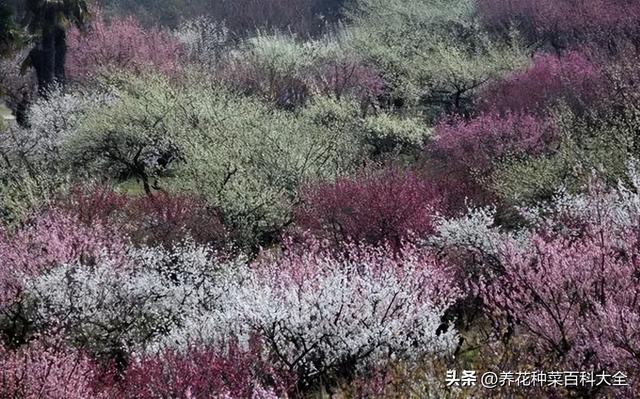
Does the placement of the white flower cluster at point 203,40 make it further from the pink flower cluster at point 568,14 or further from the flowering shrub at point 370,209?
the flowering shrub at point 370,209

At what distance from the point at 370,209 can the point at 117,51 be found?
23588 mm

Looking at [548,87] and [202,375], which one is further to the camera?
[548,87]

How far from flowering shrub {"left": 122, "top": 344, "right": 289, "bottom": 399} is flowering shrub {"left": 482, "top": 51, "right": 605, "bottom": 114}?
1736 cm

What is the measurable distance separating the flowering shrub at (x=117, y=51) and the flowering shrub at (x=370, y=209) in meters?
16.7

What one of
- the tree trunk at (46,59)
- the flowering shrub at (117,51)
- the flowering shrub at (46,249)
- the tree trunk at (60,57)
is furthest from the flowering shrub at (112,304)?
the flowering shrub at (117,51)

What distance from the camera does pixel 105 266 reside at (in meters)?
13.5

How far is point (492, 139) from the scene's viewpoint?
82.5 feet

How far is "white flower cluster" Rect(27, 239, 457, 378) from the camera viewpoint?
438 inches

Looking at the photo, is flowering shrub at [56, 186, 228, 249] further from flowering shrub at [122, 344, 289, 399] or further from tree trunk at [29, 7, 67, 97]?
tree trunk at [29, 7, 67, 97]

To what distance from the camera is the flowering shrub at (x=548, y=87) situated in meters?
25.6

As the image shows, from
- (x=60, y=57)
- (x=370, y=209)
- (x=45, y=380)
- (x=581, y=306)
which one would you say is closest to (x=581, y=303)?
(x=581, y=306)

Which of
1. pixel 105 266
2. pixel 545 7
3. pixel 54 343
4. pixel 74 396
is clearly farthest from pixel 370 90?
pixel 74 396

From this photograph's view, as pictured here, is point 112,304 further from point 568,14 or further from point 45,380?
point 568,14

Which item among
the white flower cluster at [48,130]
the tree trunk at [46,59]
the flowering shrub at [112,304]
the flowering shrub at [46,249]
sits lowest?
the flowering shrub at [112,304]
